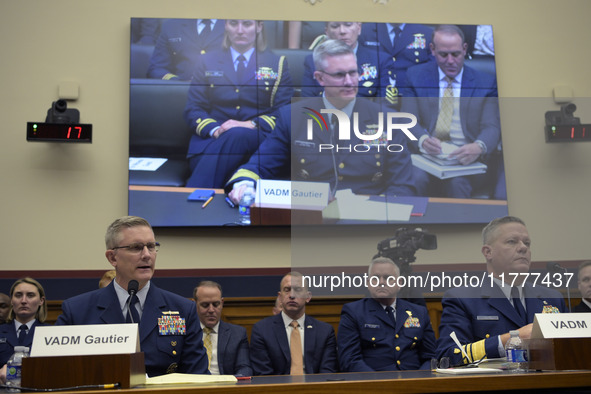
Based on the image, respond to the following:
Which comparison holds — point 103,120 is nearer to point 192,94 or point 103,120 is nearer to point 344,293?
point 192,94

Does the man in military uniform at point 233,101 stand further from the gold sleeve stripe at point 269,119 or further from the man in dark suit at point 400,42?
the man in dark suit at point 400,42

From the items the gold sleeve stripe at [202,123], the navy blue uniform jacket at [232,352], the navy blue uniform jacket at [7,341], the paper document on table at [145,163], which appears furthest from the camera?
the gold sleeve stripe at [202,123]

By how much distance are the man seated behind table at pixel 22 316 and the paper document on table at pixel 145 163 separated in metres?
1.30

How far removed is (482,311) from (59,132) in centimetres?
376

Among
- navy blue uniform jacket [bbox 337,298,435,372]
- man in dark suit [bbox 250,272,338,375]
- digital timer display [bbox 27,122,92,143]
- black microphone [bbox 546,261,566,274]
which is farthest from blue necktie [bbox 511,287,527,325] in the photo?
digital timer display [bbox 27,122,92,143]

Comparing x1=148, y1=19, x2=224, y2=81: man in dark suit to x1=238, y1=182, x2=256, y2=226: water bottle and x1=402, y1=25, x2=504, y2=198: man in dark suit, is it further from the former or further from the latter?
x1=402, y1=25, x2=504, y2=198: man in dark suit

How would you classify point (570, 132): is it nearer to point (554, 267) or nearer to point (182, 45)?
point (554, 267)

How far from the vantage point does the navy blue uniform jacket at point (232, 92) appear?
17.7 ft

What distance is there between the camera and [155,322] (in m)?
2.39

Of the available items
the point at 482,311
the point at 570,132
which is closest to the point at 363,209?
the point at 482,311

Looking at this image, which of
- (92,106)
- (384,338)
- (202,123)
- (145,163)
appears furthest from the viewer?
(92,106)

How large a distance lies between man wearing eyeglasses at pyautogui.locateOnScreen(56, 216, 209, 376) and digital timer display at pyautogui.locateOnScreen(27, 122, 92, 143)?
2.76 metres

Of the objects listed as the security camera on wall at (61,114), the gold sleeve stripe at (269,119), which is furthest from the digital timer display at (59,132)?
the gold sleeve stripe at (269,119)

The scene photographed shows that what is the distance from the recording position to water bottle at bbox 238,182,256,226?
5266 millimetres
